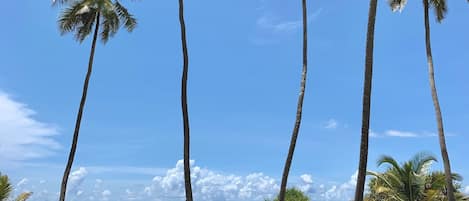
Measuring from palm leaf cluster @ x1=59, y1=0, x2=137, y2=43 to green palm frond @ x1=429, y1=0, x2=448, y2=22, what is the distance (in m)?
15.1

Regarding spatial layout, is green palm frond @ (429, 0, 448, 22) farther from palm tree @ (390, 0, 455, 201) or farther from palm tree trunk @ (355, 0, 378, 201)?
palm tree trunk @ (355, 0, 378, 201)

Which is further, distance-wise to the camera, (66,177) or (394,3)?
(394,3)

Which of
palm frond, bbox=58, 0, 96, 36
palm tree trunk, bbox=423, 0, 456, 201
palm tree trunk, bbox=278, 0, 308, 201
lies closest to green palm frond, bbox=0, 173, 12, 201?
palm frond, bbox=58, 0, 96, 36

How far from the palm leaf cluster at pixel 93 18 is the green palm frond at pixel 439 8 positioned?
1510cm

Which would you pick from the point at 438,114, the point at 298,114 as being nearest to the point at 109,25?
the point at 298,114

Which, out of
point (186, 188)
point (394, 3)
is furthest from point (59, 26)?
point (394, 3)

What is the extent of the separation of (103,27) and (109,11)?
109 centimetres

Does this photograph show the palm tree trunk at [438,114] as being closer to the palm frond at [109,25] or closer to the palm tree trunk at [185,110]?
the palm tree trunk at [185,110]

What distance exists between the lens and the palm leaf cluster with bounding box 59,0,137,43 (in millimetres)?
→ 24359

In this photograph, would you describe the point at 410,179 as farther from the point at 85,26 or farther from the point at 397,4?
the point at 85,26

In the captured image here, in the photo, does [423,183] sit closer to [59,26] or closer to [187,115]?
[187,115]

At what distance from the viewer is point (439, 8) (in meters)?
23.9

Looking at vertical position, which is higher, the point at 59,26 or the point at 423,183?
the point at 59,26

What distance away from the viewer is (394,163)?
22297mm
